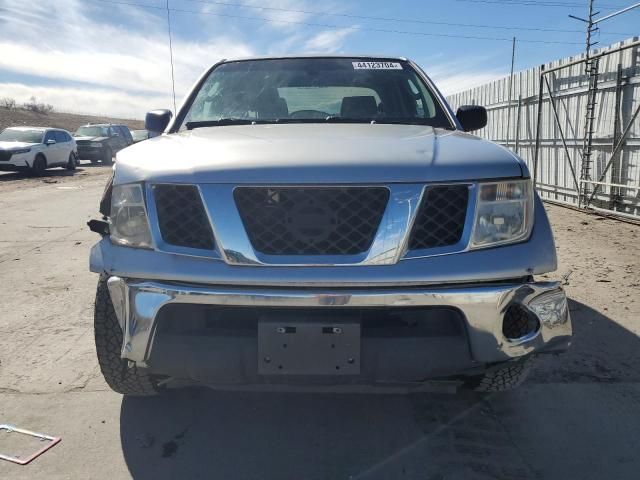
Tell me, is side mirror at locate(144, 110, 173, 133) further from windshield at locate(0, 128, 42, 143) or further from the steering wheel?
windshield at locate(0, 128, 42, 143)

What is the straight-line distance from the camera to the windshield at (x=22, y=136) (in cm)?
1653

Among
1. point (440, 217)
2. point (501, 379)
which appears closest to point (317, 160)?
point (440, 217)

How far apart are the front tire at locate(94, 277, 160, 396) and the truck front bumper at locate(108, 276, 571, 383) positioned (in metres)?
0.32

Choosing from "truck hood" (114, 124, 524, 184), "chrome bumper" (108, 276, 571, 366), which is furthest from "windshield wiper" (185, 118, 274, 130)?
"chrome bumper" (108, 276, 571, 366)

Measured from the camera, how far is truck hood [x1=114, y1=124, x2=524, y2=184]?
1.90 metres

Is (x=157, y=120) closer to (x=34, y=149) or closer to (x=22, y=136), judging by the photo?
(x=34, y=149)

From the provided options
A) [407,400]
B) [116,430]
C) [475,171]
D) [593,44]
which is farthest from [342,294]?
[593,44]

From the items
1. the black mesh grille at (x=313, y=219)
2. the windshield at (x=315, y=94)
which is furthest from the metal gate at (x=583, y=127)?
the black mesh grille at (x=313, y=219)

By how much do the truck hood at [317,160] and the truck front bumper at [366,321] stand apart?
0.41 m

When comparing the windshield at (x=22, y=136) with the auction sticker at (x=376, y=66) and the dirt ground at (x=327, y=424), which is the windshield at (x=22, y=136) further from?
the auction sticker at (x=376, y=66)

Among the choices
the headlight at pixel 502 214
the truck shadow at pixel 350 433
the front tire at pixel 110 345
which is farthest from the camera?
the front tire at pixel 110 345

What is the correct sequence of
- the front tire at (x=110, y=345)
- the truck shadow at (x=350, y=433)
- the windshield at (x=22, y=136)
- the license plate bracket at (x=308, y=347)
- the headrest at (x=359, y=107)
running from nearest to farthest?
the license plate bracket at (x=308, y=347)
the truck shadow at (x=350, y=433)
the front tire at (x=110, y=345)
the headrest at (x=359, y=107)
the windshield at (x=22, y=136)

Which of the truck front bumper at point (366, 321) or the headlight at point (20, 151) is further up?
the headlight at point (20, 151)

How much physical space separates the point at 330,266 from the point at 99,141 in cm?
2262
